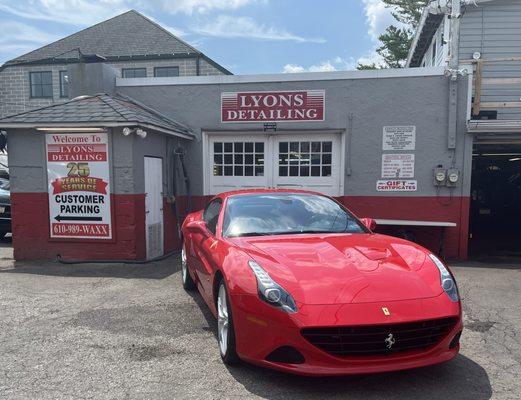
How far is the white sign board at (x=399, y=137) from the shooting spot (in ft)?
28.1

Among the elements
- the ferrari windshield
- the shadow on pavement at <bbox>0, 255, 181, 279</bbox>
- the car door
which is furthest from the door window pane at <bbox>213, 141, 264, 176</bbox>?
the ferrari windshield

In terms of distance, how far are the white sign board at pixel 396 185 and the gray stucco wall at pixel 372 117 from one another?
0.08m

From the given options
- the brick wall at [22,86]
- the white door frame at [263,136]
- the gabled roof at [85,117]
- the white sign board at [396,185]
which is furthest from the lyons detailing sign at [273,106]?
the brick wall at [22,86]

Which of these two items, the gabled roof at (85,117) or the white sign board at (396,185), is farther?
the white sign board at (396,185)

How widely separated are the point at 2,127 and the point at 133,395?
626 cm

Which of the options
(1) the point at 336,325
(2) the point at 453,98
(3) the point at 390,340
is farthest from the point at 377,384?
(2) the point at 453,98

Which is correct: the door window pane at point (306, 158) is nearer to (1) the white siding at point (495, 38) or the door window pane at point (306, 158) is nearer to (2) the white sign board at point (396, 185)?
(2) the white sign board at point (396, 185)

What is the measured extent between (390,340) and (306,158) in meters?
6.50

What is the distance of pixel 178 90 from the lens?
938 centimetres

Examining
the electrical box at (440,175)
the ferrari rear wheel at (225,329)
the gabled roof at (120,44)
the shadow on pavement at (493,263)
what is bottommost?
the shadow on pavement at (493,263)

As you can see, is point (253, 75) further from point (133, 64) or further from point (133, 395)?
point (133, 64)

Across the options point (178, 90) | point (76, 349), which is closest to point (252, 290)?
point (76, 349)

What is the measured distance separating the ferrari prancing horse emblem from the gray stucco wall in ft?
19.9

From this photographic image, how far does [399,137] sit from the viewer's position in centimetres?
860
